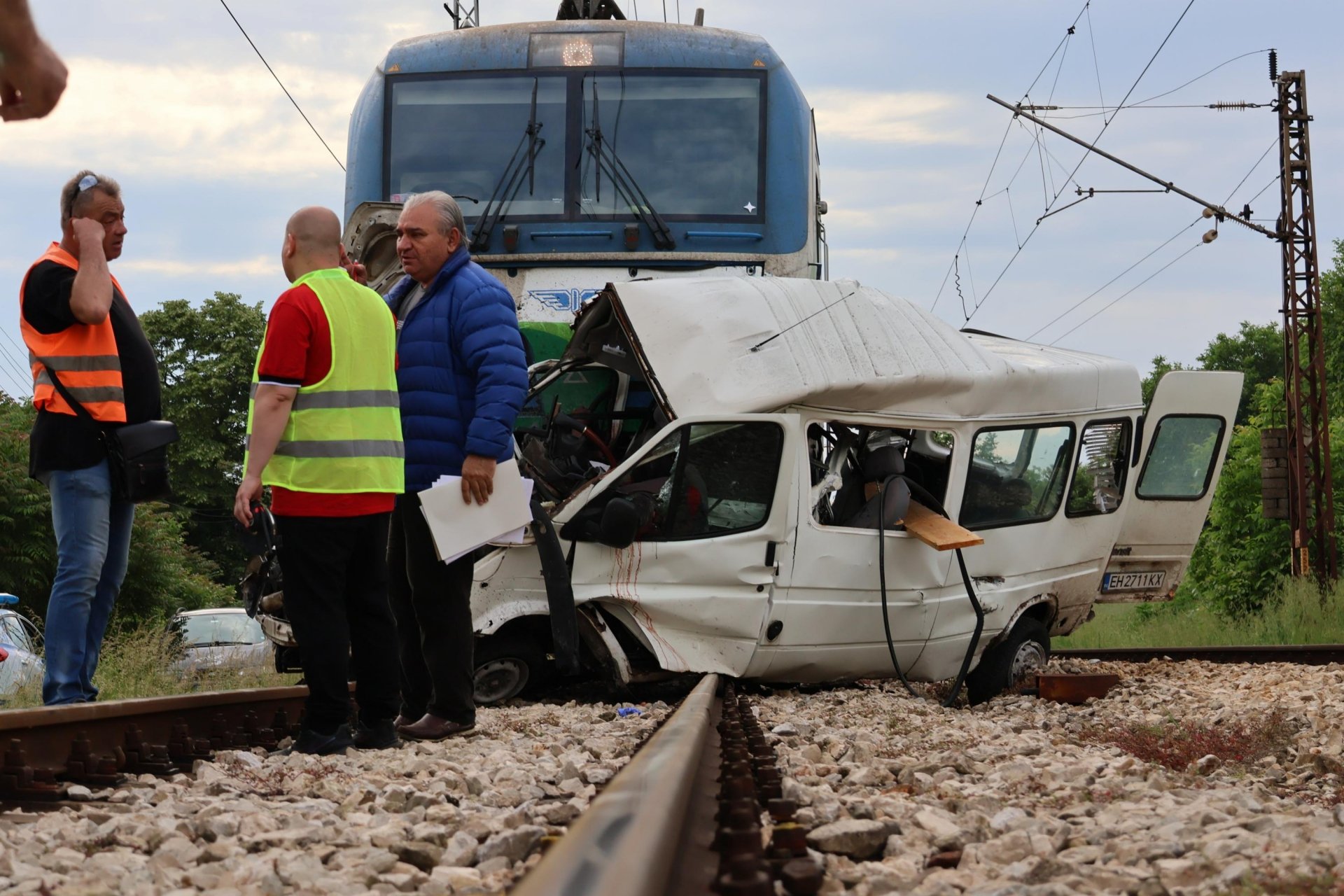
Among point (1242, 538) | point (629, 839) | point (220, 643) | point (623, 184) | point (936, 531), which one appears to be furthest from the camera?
point (1242, 538)

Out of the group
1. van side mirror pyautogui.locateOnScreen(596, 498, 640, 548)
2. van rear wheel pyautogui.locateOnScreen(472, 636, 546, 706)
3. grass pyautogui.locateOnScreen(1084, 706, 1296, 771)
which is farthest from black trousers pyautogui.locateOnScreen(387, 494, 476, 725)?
grass pyautogui.locateOnScreen(1084, 706, 1296, 771)

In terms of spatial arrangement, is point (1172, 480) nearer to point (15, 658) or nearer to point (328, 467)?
point (328, 467)

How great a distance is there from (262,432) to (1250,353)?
80.9 m

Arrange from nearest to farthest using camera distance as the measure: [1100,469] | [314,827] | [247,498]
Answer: [314,827] → [247,498] → [1100,469]

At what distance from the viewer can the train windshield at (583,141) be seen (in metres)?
10.5

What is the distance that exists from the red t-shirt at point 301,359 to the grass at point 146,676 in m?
3.19

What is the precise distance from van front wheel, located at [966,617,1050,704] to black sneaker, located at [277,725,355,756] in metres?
4.94

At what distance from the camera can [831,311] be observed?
853 centimetres

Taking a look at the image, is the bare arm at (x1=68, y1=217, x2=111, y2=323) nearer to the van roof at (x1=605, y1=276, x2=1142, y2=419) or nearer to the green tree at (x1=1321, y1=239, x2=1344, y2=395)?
the van roof at (x1=605, y1=276, x2=1142, y2=419)

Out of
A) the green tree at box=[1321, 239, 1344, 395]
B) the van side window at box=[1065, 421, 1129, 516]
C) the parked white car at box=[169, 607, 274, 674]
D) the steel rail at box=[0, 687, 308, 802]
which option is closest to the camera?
the steel rail at box=[0, 687, 308, 802]

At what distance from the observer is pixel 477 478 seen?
5.72 metres

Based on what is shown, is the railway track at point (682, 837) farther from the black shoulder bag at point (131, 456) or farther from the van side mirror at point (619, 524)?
the van side mirror at point (619, 524)

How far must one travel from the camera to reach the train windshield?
413 inches

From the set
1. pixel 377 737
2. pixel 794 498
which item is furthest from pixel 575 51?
pixel 377 737
